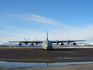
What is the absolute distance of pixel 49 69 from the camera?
25.8 feet

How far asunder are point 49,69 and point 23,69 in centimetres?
197

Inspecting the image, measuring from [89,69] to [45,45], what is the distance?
2545 centimetres

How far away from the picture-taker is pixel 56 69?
7820 mm

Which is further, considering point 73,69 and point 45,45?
point 45,45

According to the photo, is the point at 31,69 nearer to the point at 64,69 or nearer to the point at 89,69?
the point at 64,69

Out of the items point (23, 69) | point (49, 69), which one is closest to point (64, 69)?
point (49, 69)

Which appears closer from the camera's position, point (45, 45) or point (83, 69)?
point (83, 69)

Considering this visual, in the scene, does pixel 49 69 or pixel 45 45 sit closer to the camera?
pixel 49 69

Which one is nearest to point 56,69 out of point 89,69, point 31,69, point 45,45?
point 31,69

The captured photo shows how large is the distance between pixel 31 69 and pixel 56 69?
1.88m

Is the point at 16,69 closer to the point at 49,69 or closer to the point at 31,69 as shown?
the point at 31,69

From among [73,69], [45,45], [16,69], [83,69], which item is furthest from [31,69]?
[45,45]

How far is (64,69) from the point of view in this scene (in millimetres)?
7762

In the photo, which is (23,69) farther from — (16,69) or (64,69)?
(64,69)
